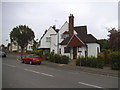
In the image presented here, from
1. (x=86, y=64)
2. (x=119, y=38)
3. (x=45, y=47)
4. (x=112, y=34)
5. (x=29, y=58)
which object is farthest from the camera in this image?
(x=45, y=47)

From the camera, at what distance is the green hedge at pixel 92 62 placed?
18.2m

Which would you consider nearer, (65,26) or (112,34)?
(112,34)

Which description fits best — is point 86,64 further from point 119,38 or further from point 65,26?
point 65,26

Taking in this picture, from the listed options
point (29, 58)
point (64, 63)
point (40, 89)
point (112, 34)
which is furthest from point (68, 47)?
point (40, 89)

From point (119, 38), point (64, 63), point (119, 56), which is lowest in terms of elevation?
point (64, 63)

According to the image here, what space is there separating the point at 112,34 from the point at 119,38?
4.17 feet

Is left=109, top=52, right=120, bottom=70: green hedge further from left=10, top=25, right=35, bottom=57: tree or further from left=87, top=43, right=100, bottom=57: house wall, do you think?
left=10, top=25, right=35, bottom=57: tree

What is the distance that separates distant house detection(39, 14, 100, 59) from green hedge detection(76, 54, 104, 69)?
6.63 ft

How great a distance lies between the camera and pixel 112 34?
17.6 metres

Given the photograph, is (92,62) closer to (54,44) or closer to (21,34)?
(54,44)

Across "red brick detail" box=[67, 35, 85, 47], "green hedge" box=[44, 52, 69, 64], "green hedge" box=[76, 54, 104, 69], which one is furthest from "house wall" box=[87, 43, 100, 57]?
"green hedge" box=[76, 54, 104, 69]

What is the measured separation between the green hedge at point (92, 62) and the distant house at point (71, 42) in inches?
79.6

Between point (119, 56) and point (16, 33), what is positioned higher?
point (16, 33)

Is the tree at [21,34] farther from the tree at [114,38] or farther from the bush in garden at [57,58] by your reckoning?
the tree at [114,38]
